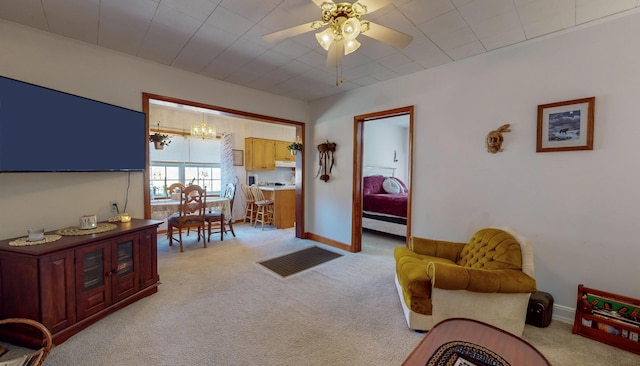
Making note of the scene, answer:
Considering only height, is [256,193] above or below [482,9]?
below

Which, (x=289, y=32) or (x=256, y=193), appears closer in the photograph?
(x=289, y=32)

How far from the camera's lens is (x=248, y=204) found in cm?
638

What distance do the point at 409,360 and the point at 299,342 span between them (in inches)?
39.5

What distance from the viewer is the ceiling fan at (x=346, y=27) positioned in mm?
1665

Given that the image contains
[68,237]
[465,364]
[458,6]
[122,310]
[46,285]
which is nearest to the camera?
[465,364]

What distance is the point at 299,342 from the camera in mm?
1949

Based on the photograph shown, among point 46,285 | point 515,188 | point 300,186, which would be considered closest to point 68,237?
point 46,285

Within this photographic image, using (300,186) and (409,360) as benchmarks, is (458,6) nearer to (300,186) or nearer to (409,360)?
(409,360)

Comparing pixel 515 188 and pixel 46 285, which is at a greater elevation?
pixel 515 188

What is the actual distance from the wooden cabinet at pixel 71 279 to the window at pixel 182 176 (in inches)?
131

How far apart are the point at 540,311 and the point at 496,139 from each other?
5.32 feet

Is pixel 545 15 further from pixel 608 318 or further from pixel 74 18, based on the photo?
pixel 74 18

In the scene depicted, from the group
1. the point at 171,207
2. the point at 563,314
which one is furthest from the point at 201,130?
the point at 563,314

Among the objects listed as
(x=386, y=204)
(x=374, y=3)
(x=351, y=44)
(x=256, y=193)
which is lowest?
(x=386, y=204)
